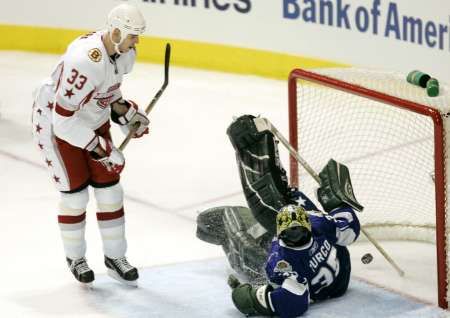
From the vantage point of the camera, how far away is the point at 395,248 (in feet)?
16.9

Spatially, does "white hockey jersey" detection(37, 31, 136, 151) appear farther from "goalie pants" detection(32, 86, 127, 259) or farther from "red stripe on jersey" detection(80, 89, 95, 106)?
"goalie pants" detection(32, 86, 127, 259)

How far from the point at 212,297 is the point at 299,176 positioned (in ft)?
3.51

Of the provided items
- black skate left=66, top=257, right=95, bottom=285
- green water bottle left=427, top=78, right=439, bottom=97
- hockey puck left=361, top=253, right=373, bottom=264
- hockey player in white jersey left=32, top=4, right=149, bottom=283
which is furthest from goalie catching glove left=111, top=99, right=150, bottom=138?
green water bottle left=427, top=78, right=439, bottom=97

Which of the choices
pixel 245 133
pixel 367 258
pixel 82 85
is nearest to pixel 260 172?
pixel 245 133

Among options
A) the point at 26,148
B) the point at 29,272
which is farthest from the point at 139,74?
the point at 29,272

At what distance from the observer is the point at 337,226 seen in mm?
4504

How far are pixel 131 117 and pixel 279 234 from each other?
0.86 metres

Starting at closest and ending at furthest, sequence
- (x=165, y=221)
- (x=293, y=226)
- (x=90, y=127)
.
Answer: (x=293, y=226), (x=90, y=127), (x=165, y=221)

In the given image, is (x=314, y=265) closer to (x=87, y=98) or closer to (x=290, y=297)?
(x=290, y=297)

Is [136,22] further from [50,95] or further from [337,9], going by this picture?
[337,9]

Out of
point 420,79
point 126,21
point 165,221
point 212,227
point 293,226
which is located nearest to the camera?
point 293,226

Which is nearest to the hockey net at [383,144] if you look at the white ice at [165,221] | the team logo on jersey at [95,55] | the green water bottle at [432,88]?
the green water bottle at [432,88]

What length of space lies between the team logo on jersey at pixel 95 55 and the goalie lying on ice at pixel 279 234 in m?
0.61

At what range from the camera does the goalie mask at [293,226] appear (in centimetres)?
429
